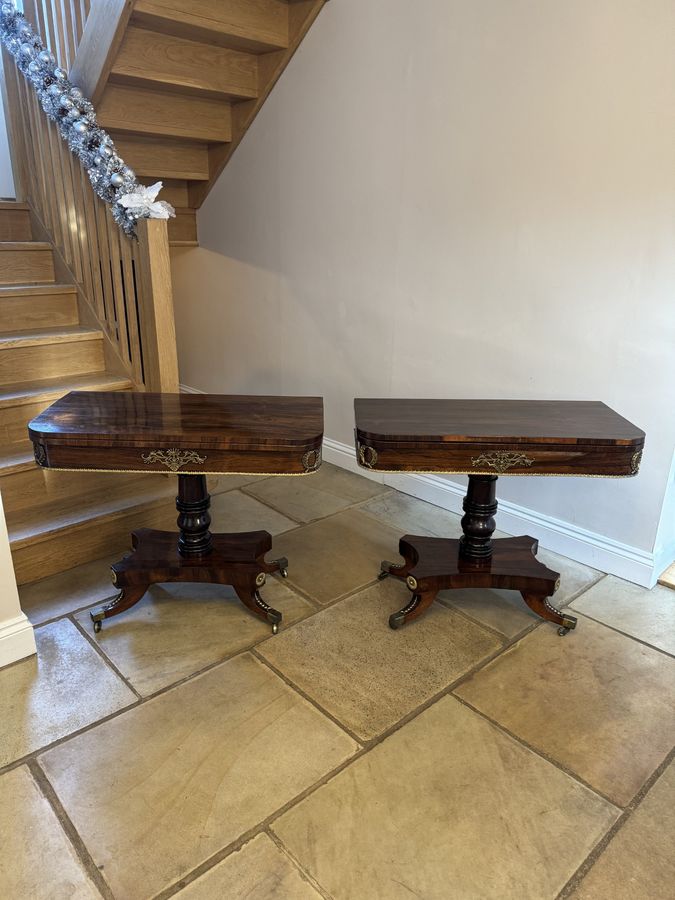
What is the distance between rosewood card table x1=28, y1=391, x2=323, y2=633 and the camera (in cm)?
173

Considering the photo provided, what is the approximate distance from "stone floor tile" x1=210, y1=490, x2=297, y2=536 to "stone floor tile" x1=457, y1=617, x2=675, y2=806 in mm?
1193

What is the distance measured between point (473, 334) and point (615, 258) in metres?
0.65

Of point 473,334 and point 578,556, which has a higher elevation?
point 473,334

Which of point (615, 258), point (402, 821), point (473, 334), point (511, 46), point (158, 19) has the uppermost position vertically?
point (158, 19)

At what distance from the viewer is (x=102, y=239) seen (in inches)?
104

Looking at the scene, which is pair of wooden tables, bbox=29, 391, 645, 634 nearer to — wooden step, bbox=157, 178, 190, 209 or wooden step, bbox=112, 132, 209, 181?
wooden step, bbox=112, 132, 209, 181

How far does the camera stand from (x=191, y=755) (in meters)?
1.51

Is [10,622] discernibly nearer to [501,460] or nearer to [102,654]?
[102,654]

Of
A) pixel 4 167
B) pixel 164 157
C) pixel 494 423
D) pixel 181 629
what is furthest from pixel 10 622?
pixel 4 167

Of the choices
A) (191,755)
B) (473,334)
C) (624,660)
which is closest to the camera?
(191,755)

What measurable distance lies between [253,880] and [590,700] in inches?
40.0

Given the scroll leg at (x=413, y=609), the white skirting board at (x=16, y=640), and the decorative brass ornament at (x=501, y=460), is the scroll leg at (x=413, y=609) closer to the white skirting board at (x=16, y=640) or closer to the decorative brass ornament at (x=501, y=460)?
the decorative brass ornament at (x=501, y=460)

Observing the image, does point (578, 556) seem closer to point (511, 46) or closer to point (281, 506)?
point (281, 506)

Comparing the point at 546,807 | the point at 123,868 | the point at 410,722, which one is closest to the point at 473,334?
the point at 410,722
